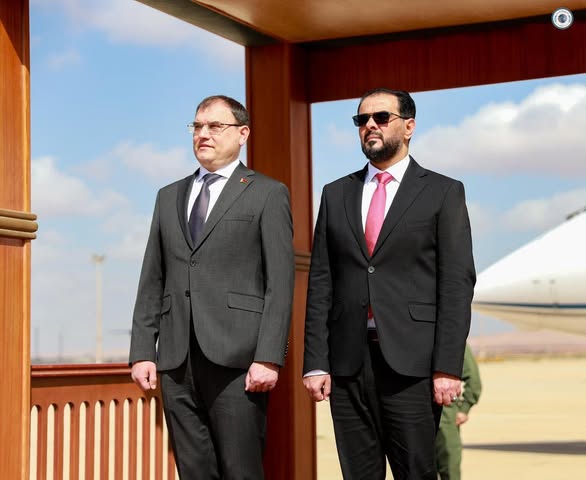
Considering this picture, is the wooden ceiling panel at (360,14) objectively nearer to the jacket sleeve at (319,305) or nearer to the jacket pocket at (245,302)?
the jacket sleeve at (319,305)

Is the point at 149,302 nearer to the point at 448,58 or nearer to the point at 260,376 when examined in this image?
the point at 260,376

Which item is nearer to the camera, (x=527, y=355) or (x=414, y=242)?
(x=414, y=242)

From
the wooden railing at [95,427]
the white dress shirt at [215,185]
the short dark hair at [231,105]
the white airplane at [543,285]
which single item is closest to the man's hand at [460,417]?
the wooden railing at [95,427]

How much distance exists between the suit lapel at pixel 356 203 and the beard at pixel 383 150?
129 mm

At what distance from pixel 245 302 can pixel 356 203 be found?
49cm

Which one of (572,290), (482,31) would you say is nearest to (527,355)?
(572,290)

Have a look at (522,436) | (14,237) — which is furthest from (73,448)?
(522,436)

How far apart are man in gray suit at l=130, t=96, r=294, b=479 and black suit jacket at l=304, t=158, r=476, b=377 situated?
14cm

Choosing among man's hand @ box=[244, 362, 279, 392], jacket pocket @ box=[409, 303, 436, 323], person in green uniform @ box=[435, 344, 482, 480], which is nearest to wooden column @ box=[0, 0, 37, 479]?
man's hand @ box=[244, 362, 279, 392]

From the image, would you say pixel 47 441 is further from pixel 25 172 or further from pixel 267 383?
pixel 267 383

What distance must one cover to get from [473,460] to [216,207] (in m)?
11.0

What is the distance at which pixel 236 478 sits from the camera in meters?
4.03

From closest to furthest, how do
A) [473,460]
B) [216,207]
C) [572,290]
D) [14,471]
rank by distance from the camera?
[216,207]
[14,471]
[473,460]
[572,290]

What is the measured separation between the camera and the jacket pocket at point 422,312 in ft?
12.8
